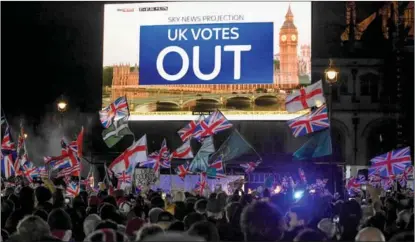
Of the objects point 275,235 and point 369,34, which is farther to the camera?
point 369,34

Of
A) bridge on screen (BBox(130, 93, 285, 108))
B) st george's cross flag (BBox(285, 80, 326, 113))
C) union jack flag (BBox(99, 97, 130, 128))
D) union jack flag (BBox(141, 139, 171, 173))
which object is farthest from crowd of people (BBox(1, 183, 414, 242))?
bridge on screen (BBox(130, 93, 285, 108))

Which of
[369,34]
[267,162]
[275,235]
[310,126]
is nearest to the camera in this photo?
[275,235]

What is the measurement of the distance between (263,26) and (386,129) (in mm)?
14467

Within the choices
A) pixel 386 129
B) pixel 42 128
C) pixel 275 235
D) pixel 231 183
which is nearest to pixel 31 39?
pixel 42 128

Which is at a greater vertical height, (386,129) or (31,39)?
(31,39)

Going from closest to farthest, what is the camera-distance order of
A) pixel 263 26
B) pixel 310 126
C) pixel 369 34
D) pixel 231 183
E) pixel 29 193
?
pixel 29 193, pixel 310 126, pixel 231 183, pixel 263 26, pixel 369 34

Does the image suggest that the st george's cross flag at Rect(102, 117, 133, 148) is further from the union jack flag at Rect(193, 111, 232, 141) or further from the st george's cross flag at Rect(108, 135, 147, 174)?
the st george's cross flag at Rect(108, 135, 147, 174)

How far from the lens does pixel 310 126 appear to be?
61.6 ft

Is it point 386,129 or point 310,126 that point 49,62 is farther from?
point 310,126

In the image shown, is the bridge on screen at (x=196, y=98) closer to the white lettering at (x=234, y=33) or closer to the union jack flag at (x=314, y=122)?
the white lettering at (x=234, y=33)

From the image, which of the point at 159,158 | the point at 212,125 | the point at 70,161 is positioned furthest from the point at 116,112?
the point at 212,125

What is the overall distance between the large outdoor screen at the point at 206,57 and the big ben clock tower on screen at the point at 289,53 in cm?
5

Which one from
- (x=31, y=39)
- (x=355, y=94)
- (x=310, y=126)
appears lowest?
(x=310, y=126)

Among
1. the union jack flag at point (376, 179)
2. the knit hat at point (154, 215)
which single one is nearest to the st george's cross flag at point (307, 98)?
the union jack flag at point (376, 179)
